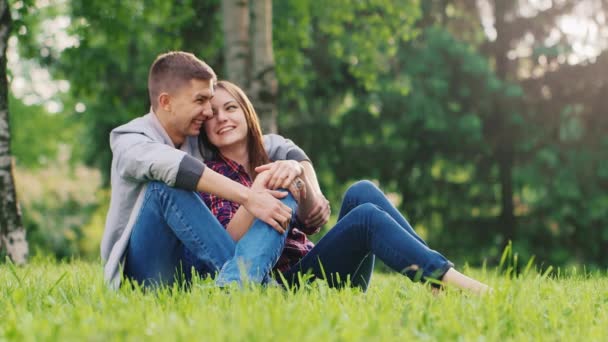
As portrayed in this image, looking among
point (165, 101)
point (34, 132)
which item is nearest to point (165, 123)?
point (165, 101)

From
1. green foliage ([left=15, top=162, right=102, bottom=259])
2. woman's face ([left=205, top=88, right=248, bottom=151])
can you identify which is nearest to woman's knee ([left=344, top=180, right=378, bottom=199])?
woman's face ([left=205, top=88, right=248, bottom=151])

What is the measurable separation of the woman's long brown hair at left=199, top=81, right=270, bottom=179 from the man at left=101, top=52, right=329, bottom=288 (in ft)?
1.16

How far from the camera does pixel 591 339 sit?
88.2 inches

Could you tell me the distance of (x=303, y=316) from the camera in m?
2.36

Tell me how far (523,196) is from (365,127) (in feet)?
11.0

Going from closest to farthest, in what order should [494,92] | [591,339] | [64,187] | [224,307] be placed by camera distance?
[591,339] < [224,307] < [494,92] < [64,187]

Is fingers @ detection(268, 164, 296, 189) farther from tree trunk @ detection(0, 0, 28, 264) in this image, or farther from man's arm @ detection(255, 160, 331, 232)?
tree trunk @ detection(0, 0, 28, 264)

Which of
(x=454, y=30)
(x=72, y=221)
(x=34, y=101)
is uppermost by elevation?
(x=454, y=30)

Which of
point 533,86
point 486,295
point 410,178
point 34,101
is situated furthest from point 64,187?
point 486,295

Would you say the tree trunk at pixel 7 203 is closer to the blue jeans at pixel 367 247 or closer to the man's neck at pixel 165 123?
the man's neck at pixel 165 123

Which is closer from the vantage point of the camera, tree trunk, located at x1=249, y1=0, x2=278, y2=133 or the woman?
the woman

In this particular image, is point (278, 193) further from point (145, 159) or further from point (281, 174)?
point (145, 159)

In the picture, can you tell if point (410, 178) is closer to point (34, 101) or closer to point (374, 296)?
point (374, 296)

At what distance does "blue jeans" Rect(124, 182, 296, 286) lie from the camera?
3.22 meters
